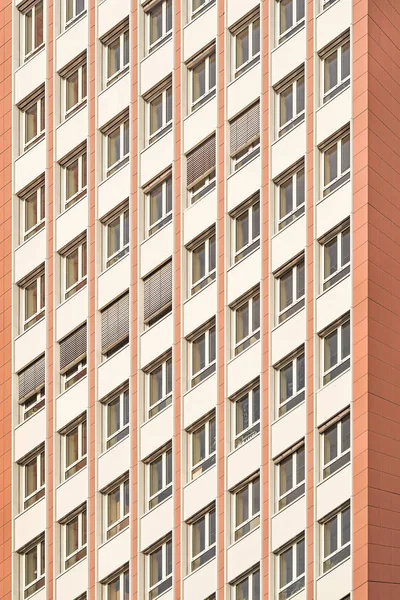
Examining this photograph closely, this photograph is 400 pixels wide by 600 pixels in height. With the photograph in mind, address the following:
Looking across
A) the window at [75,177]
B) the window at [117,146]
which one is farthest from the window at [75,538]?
the window at [117,146]

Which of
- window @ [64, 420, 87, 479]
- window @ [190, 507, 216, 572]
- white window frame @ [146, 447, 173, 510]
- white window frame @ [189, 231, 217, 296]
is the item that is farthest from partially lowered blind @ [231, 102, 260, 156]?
window @ [190, 507, 216, 572]

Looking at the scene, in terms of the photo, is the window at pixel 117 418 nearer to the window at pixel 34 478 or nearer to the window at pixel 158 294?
the window at pixel 158 294

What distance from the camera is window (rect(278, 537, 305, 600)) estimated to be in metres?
76.2

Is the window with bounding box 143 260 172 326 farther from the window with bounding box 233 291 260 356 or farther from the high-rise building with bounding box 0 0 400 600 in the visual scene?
the window with bounding box 233 291 260 356

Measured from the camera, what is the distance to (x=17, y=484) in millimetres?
84000

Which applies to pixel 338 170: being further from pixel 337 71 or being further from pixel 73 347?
pixel 73 347

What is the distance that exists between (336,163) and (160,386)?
9.28m

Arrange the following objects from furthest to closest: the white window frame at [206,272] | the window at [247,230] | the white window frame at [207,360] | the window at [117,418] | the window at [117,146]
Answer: the window at [117,146] → the window at [117,418] → the white window frame at [206,272] → the white window frame at [207,360] → the window at [247,230]

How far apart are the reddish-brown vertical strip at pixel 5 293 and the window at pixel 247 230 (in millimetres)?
9570

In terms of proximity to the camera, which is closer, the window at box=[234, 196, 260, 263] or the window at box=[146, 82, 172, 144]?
the window at box=[234, 196, 260, 263]

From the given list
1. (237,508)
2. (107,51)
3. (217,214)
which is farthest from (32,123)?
(237,508)

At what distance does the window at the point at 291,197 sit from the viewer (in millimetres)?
78312

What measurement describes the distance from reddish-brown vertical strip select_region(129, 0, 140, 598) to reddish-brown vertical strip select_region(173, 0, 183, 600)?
152cm

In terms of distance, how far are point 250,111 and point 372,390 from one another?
33.7 ft
